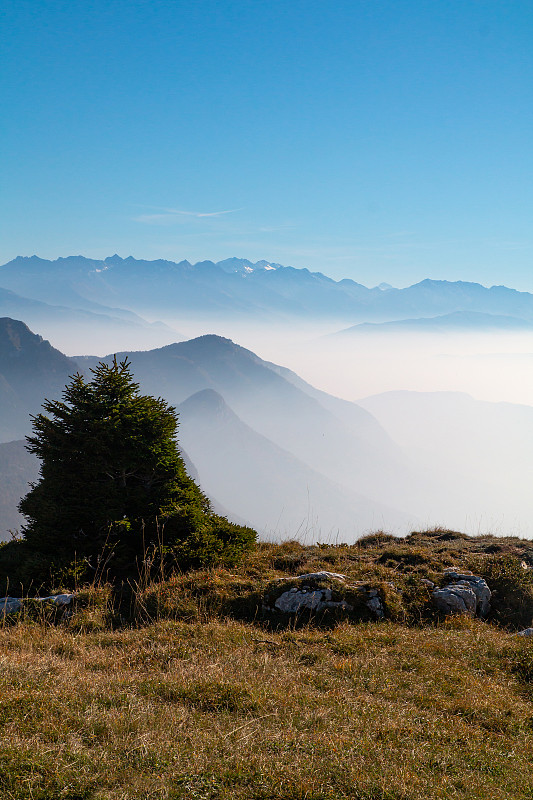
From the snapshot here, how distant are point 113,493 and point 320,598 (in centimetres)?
667

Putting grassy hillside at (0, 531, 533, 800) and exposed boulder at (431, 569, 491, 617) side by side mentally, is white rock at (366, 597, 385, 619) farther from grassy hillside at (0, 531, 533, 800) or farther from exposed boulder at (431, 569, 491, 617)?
exposed boulder at (431, 569, 491, 617)

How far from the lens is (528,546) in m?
16.0

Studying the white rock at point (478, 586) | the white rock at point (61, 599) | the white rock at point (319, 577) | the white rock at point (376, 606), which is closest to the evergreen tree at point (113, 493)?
the white rock at point (61, 599)

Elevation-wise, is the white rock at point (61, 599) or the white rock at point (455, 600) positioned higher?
the white rock at point (455, 600)

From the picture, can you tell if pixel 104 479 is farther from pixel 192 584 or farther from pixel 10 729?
pixel 10 729

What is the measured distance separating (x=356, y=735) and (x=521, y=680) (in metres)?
3.74

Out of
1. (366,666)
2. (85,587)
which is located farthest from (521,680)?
(85,587)

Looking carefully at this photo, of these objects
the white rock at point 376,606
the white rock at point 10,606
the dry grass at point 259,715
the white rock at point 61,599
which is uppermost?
the dry grass at point 259,715

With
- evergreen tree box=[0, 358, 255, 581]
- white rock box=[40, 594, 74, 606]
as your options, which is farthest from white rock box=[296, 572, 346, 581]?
white rock box=[40, 594, 74, 606]

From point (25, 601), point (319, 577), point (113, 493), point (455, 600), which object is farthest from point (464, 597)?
point (25, 601)

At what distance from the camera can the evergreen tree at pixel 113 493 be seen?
1287 centimetres

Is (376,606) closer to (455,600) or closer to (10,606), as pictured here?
(455,600)

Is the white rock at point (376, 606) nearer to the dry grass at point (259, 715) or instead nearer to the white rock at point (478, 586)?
the dry grass at point (259, 715)

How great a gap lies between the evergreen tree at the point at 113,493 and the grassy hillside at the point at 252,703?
2282mm
